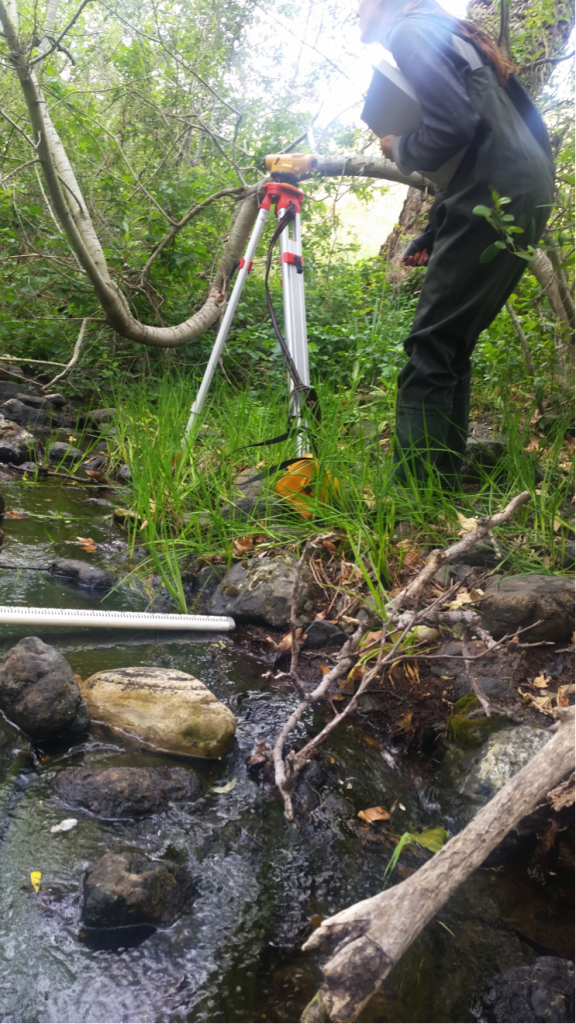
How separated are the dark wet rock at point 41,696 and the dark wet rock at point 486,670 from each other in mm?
943

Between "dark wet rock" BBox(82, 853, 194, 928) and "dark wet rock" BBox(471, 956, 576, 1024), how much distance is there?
20.6 inches

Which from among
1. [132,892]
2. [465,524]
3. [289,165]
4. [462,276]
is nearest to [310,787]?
[132,892]

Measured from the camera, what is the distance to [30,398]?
535 centimetres

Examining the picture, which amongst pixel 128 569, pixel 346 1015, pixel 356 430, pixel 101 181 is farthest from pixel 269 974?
pixel 101 181

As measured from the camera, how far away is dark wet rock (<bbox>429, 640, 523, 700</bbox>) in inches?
67.2

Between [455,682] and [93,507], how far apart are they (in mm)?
2267

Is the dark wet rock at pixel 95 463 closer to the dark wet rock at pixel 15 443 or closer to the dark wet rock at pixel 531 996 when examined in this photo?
the dark wet rock at pixel 15 443

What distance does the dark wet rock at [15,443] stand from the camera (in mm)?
4066

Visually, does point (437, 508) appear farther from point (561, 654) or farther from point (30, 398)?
point (30, 398)

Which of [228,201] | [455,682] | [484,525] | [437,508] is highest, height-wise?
[228,201]

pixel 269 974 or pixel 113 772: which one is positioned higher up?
pixel 113 772

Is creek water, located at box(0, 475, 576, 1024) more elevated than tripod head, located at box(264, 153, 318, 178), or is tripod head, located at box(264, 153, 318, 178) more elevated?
tripod head, located at box(264, 153, 318, 178)

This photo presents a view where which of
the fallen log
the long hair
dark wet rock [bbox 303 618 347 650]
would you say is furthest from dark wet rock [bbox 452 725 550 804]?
the long hair

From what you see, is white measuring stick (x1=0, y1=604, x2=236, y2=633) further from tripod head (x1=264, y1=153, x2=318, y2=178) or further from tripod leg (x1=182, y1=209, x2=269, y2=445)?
tripod head (x1=264, y1=153, x2=318, y2=178)
